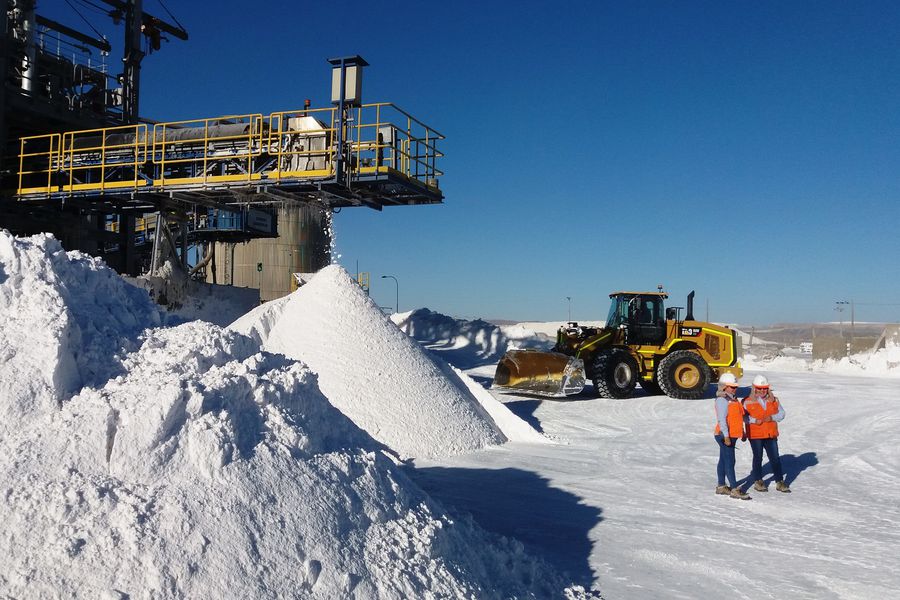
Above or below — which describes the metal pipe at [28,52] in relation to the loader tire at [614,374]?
above

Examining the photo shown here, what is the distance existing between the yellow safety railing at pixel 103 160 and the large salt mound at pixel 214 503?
31.6ft

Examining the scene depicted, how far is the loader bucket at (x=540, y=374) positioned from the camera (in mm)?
13219

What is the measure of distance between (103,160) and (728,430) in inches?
460

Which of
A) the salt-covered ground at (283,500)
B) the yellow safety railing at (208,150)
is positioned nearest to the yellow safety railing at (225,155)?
the yellow safety railing at (208,150)

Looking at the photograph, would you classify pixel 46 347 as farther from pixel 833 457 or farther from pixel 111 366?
pixel 833 457

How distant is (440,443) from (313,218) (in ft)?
73.0

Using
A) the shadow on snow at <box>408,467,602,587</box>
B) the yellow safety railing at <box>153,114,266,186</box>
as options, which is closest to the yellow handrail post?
the yellow safety railing at <box>153,114,266,186</box>

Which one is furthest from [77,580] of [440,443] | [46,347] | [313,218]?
[313,218]

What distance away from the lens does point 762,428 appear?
295 inches

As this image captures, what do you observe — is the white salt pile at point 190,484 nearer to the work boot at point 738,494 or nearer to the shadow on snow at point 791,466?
the work boot at point 738,494

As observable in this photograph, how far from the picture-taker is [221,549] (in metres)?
3.37

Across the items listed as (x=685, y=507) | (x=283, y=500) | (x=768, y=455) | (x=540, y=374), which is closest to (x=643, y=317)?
(x=540, y=374)

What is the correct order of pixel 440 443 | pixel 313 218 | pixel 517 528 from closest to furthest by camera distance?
pixel 517 528, pixel 440 443, pixel 313 218

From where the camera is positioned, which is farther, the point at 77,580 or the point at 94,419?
the point at 94,419
